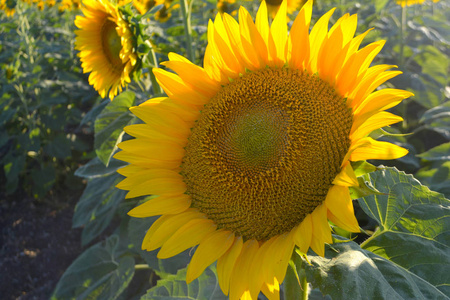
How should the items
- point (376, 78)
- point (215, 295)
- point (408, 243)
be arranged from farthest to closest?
point (215, 295)
point (408, 243)
point (376, 78)

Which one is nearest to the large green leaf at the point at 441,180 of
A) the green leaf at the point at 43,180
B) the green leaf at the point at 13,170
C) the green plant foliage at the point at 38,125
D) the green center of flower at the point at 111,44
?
the green center of flower at the point at 111,44

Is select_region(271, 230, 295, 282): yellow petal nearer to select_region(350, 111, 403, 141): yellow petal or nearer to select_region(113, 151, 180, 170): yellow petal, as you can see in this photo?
select_region(350, 111, 403, 141): yellow petal

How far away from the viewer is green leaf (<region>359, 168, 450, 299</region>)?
41.5 inches

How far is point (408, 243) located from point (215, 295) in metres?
0.67

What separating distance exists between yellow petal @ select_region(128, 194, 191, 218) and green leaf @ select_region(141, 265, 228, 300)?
→ 12.8 inches

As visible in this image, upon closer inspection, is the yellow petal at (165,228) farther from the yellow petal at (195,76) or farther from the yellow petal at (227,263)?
the yellow petal at (195,76)

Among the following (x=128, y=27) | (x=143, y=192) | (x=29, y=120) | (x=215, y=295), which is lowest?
(x=29, y=120)

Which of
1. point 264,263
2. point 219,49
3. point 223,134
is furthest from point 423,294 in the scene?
point 219,49

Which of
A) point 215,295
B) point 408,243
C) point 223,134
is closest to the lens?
point 408,243

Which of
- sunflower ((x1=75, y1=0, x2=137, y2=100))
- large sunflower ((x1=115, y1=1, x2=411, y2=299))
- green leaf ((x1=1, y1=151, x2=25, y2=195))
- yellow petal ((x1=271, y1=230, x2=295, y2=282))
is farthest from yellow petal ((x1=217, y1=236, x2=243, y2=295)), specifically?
green leaf ((x1=1, y1=151, x2=25, y2=195))

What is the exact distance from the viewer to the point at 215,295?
150 cm

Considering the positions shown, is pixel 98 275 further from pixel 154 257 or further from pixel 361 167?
pixel 361 167

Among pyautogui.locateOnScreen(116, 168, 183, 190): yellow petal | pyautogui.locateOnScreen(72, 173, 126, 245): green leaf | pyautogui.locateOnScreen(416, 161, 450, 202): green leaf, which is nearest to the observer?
pyautogui.locateOnScreen(116, 168, 183, 190): yellow petal

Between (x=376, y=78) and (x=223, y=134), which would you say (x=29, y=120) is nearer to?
(x=223, y=134)
